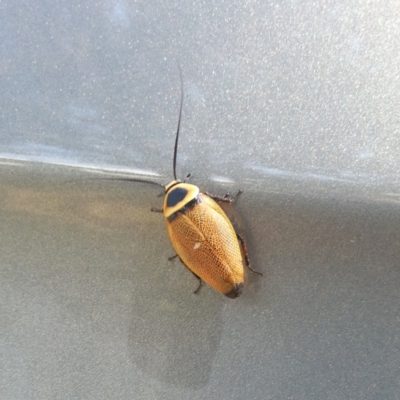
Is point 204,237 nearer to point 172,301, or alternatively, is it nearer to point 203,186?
point 203,186

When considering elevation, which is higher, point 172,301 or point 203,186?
point 203,186

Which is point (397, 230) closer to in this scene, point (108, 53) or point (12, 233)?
point (108, 53)

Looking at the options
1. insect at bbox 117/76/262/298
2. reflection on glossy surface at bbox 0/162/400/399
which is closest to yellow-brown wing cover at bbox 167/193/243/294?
insect at bbox 117/76/262/298

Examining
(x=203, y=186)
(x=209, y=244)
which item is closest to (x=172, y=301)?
(x=209, y=244)

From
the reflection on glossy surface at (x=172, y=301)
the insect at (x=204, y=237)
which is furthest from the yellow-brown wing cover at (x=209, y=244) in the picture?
the reflection on glossy surface at (x=172, y=301)

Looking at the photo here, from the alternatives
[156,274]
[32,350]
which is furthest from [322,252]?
[32,350]

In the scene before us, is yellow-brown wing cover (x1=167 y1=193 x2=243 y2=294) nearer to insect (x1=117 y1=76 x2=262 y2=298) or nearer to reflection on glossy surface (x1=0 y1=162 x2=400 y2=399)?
insect (x1=117 y1=76 x2=262 y2=298)
